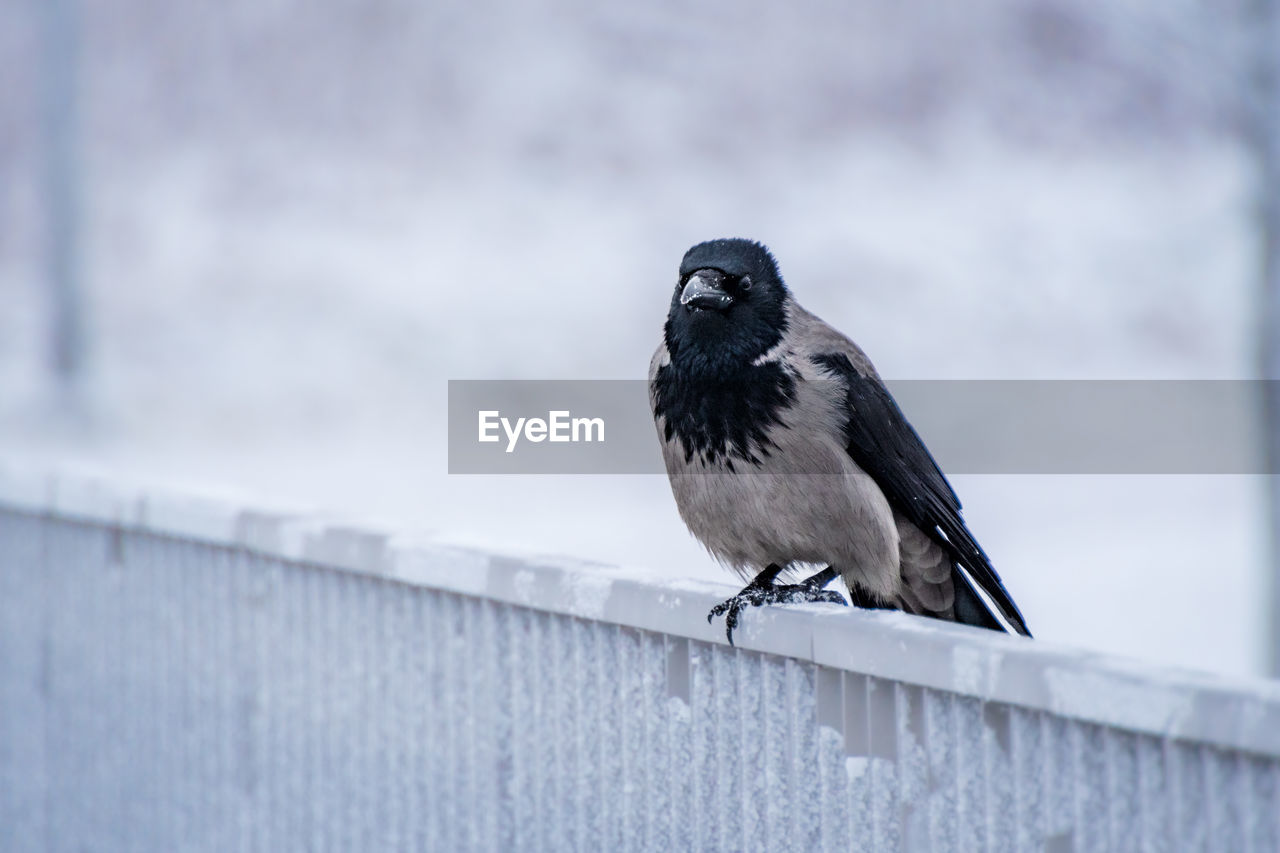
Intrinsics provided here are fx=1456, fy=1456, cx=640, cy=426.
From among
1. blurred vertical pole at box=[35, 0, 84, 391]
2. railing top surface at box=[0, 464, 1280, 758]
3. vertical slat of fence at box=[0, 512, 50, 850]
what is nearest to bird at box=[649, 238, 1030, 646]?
railing top surface at box=[0, 464, 1280, 758]

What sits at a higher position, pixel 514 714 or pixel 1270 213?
pixel 1270 213

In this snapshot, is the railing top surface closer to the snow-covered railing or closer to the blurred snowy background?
the snow-covered railing

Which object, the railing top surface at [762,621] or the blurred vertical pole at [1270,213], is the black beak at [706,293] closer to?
the railing top surface at [762,621]

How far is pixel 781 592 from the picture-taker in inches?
108

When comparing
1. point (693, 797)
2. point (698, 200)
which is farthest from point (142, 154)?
point (693, 797)

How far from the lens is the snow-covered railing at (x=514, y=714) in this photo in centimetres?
160

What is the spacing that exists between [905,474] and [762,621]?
99 centimetres

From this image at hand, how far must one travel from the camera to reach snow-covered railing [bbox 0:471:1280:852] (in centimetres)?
160

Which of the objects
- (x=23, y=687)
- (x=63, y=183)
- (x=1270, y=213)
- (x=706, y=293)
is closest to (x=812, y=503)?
(x=706, y=293)

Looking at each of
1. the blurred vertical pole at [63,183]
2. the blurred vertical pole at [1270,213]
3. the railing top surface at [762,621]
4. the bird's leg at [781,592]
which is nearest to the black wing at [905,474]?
the bird's leg at [781,592]

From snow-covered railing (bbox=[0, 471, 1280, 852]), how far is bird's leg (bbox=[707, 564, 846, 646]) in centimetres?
8

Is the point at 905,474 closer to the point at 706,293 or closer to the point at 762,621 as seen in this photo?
the point at 706,293

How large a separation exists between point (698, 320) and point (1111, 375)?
12370mm

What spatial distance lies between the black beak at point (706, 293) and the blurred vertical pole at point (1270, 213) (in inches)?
125
